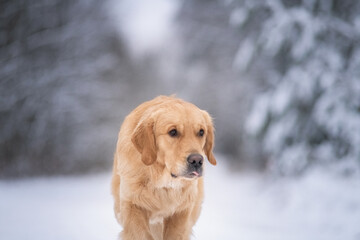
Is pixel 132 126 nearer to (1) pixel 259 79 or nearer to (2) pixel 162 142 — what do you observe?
(2) pixel 162 142

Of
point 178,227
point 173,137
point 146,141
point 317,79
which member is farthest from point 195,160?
point 317,79

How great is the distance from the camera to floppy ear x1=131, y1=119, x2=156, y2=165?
2.21m

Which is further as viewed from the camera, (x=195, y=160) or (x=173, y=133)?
(x=173, y=133)

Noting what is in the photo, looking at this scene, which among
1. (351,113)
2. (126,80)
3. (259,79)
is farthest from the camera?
(126,80)

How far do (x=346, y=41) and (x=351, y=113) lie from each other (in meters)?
0.97

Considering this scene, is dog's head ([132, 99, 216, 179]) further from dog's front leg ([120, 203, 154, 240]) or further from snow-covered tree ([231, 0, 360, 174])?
snow-covered tree ([231, 0, 360, 174])

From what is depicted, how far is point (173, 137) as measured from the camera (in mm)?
2195

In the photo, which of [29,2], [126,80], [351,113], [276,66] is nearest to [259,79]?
[276,66]

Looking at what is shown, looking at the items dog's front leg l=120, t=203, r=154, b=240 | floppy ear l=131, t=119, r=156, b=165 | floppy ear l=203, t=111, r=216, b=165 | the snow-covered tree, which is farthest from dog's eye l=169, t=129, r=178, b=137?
the snow-covered tree

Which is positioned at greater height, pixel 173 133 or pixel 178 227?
pixel 173 133

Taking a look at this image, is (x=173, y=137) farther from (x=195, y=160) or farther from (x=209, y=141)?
(x=209, y=141)

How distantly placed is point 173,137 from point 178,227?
21.8 inches

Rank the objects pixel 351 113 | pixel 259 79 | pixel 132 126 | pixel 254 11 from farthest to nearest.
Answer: pixel 259 79, pixel 254 11, pixel 351 113, pixel 132 126

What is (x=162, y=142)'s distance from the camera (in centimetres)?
223
